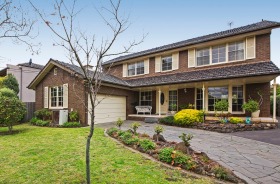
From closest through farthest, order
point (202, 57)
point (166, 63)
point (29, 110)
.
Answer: point (202, 57) < point (29, 110) < point (166, 63)

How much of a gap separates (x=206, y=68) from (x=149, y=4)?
319 inches

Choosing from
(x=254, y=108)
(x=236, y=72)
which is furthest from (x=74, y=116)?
(x=254, y=108)

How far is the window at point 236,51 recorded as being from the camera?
12.4 meters

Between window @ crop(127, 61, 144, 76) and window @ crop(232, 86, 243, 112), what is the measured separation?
850 centimetres

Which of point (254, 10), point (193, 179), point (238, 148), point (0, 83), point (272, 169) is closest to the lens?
point (193, 179)

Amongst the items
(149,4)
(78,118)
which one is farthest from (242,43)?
(78,118)

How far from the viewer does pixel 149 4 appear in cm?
758

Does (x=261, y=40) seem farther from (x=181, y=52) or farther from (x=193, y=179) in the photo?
(x=193, y=179)

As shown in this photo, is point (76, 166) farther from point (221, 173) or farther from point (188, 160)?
point (221, 173)

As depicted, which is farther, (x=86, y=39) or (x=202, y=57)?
(x=202, y=57)

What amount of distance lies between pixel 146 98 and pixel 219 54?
7290 millimetres

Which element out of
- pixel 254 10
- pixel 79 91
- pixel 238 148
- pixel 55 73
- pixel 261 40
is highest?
pixel 254 10

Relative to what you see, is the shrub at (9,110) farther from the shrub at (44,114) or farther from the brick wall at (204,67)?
the brick wall at (204,67)

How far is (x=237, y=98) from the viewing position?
1234 cm
